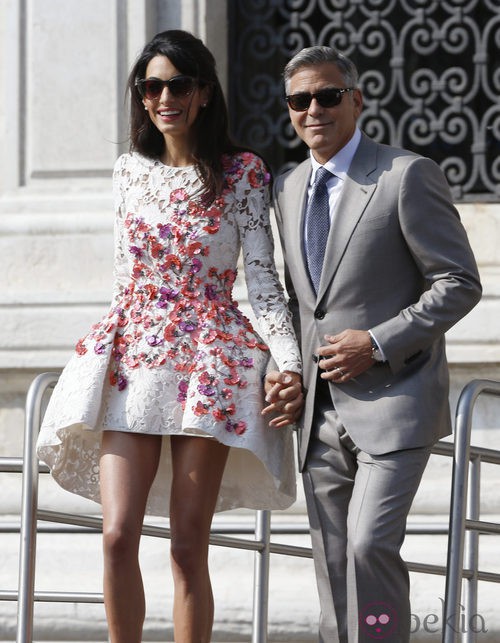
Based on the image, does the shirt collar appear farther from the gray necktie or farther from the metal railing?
the metal railing

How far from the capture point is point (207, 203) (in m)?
4.17

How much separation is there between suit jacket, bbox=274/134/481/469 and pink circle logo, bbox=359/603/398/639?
16.0 inches

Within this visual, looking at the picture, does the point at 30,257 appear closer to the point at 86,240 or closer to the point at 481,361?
the point at 86,240

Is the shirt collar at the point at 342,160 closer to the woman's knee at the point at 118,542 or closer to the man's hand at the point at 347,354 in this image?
the man's hand at the point at 347,354

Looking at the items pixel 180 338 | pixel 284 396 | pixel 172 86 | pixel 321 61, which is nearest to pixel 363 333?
pixel 284 396

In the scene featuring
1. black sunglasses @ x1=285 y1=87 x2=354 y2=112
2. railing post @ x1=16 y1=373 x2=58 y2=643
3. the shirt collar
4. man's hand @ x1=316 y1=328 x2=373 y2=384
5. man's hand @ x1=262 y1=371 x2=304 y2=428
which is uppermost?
black sunglasses @ x1=285 y1=87 x2=354 y2=112

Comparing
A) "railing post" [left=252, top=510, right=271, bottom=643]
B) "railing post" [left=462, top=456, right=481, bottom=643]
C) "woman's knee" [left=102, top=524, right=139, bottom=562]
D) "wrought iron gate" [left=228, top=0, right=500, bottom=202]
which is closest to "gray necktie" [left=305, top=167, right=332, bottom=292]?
"woman's knee" [left=102, top=524, right=139, bottom=562]

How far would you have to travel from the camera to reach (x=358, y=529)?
150 inches

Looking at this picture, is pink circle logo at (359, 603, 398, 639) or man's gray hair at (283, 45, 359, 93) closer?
pink circle logo at (359, 603, 398, 639)

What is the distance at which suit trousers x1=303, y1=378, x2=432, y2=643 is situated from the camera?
3.79 metres

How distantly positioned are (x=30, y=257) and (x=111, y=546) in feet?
10.1

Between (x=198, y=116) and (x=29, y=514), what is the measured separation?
1325 mm

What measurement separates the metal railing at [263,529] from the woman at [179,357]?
29 cm

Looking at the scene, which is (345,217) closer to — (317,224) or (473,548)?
(317,224)
